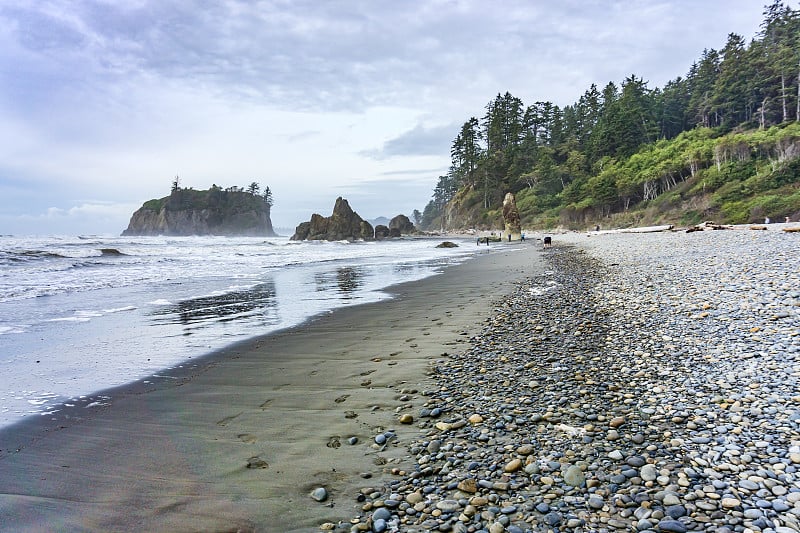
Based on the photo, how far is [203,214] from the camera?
13638cm

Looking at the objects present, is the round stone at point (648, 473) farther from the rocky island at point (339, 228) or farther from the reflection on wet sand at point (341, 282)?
the rocky island at point (339, 228)

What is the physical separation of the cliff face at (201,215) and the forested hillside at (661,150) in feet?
269

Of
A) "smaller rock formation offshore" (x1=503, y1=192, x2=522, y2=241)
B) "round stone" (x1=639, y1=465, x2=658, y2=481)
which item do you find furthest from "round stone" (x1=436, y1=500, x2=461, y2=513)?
"smaller rock formation offshore" (x1=503, y1=192, x2=522, y2=241)

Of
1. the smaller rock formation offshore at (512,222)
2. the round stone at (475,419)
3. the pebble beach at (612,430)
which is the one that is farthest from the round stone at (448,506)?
the smaller rock formation offshore at (512,222)

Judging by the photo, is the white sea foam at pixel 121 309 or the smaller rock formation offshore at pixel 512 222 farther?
the smaller rock formation offshore at pixel 512 222

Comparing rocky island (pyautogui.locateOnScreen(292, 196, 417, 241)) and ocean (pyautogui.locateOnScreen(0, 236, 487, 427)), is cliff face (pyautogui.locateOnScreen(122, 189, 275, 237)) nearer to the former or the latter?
rocky island (pyautogui.locateOnScreen(292, 196, 417, 241))

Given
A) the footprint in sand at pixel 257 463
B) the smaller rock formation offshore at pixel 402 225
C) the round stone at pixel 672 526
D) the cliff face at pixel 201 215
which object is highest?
the cliff face at pixel 201 215

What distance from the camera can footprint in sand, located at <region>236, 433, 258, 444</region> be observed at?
3791 millimetres

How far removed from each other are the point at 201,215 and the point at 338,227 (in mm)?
81281

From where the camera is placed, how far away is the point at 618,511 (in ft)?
8.05

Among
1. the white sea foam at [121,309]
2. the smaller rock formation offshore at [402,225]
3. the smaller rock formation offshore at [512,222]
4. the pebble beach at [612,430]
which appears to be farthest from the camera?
the smaller rock formation offshore at [402,225]

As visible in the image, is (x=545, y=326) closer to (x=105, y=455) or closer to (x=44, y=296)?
→ (x=105, y=455)

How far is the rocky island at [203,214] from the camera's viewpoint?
5310 inches

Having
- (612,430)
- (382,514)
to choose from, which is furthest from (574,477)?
(382,514)
